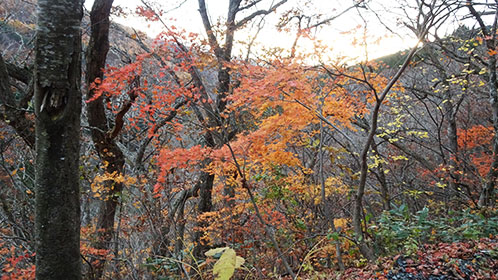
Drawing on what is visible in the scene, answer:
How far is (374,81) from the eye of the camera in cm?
670

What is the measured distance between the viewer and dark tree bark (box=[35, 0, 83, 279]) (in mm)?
2150

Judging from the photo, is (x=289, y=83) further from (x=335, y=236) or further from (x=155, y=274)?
(x=155, y=274)

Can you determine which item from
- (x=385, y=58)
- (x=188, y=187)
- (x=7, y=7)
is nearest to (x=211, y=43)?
(x=188, y=187)

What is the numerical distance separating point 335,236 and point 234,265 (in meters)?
1.91

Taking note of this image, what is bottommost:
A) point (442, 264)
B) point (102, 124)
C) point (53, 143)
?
point (442, 264)

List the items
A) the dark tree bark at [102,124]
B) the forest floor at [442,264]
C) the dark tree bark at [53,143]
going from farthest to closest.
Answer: the dark tree bark at [102,124] → the forest floor at [442,264] → the dark tree bark at [53,143]

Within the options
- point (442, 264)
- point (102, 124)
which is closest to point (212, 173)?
point (102, 124)

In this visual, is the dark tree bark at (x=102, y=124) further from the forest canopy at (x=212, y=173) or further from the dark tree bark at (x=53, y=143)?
the dark tree bark at (x=53, y=143)

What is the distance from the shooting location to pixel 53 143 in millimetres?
2176

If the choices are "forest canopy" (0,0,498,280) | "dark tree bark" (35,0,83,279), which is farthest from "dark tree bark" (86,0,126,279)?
"dark tree bark" (35,0,83,279)

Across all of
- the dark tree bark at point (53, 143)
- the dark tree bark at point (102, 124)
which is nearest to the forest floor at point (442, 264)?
the dark tree bark at point (53, 143)

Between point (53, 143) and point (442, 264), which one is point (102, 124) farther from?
point (442, 264)

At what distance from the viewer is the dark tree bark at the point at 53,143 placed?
2.15 m

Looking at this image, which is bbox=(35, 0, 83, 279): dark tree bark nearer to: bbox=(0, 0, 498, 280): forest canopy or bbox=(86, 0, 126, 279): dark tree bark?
bbox=(0, 0, 498, 280): forest canopy
